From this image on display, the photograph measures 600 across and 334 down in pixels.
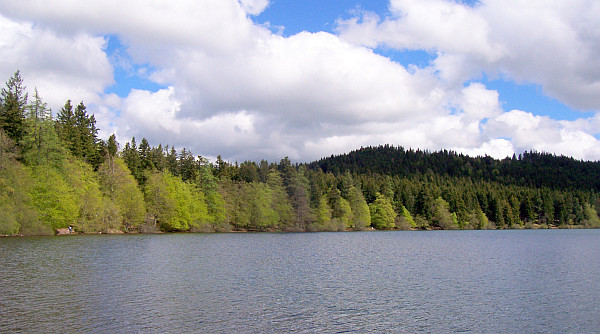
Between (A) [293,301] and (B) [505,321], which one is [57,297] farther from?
(B) [505,321]

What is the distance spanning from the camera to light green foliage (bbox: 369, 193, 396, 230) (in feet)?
531

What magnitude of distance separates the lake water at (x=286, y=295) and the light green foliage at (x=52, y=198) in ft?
114

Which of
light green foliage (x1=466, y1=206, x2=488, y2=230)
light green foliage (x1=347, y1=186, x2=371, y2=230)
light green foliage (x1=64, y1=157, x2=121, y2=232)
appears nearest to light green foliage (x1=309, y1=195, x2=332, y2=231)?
light green foliage (x1=347, y1=186, x2=371, y2=230)

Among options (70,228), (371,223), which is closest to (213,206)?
(70,228)

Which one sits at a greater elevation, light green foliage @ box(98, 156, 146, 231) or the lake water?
light green foliage @ box(98, 156, 146, 231)

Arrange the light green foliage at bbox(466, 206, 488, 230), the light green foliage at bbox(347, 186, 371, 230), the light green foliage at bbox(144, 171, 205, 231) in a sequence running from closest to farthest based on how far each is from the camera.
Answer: the light green foliage at bbox(144, 171, 205, 231) < the light green foliage at bbox(347, 186, 371, 230) < the light green foliage at bbox(466, 206, 488, 230)

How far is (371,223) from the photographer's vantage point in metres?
164

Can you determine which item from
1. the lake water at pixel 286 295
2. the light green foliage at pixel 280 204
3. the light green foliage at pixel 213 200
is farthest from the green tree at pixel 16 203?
the light green foliage at pixel 280 204

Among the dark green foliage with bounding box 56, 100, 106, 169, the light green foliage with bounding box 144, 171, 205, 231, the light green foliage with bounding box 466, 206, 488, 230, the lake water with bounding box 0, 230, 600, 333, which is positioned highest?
the dark green foliage with bounding box 56, 100, 106, 169

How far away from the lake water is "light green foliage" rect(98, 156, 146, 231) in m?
51.8

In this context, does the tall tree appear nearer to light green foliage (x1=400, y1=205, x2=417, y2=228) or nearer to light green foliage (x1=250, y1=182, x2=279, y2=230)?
light green foliage (x1=250, y1=182, x2=279, y2=230)

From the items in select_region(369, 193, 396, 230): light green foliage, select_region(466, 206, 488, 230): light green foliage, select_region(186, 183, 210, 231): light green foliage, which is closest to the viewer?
select_region(186, 183, 210, 231): light green foliage

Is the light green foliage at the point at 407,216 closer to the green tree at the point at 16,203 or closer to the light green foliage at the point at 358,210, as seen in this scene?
the light green foliage at the point at 358,210

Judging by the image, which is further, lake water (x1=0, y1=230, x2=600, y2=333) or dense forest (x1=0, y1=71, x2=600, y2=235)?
dense forest (x1=0, y1=71, x2=600, y2=235)
